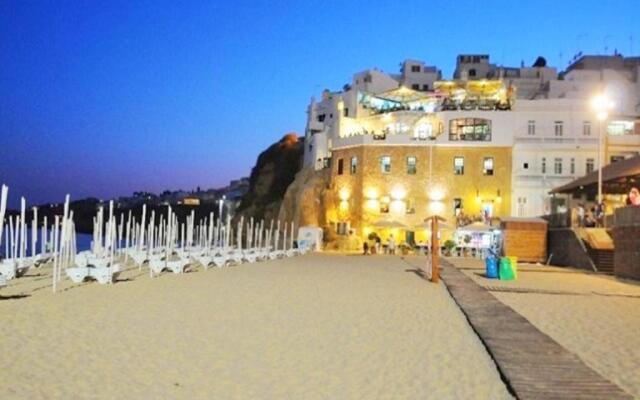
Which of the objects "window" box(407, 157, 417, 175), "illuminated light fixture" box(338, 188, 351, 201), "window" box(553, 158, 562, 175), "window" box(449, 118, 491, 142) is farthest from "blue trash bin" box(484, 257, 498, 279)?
"illuminated light fixture" box(338, 188, 351, 201)

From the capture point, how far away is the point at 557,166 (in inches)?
1938

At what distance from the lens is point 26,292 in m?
17.2

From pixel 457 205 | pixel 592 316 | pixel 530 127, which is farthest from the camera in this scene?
pixel 457 205

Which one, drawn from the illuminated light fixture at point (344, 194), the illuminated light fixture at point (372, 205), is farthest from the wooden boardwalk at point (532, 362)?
the illuminated light fixture at point (344, 194)

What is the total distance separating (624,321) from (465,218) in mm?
35042

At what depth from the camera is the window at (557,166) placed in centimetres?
4912

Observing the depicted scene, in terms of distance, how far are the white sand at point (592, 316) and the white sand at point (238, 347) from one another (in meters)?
1.47

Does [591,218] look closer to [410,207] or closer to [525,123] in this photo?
[525,123]

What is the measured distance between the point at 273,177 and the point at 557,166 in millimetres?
32777

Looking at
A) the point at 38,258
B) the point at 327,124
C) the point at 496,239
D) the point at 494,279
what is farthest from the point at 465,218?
the point at 38,258

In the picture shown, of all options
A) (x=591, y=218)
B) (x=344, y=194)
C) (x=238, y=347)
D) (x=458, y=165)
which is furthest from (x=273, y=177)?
(x=238, y=347)

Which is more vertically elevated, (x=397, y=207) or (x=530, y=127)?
(x=530, y=127)

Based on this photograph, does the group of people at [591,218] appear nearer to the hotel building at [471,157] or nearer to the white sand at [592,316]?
the white sand at [592,316]

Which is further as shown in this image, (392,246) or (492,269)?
(392,246)
